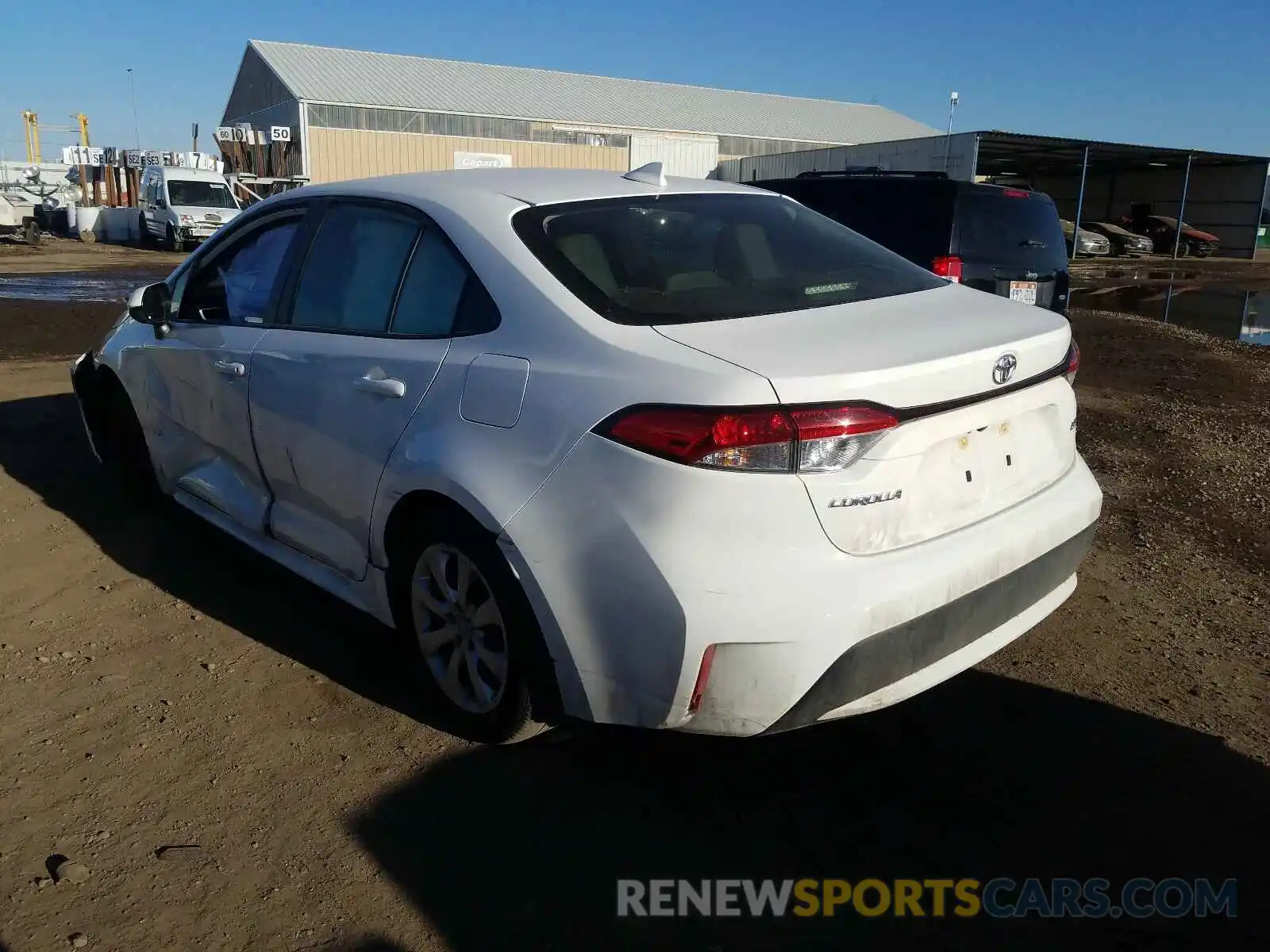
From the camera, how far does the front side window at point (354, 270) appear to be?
10.6 feet

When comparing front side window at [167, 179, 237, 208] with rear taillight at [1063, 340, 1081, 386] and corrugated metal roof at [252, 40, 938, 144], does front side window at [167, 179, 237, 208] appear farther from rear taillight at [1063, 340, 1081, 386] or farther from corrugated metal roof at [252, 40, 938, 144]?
rear taillight at [1063, 340, 1081, 386]

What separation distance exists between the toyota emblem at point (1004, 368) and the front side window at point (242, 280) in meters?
2.55

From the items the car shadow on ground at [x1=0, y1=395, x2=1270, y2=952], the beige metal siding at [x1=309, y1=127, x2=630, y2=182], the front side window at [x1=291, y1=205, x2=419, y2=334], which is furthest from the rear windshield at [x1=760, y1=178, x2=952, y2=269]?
the beige metal siding at [x1=309, y1=127, x2=630, y2=182]

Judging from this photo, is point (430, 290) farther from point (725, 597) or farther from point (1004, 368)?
point (1004, 368)

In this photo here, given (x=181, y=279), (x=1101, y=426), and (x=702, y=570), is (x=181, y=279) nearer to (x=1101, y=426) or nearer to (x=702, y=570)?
(x=702, y=570)

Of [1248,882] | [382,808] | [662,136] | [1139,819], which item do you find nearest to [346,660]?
[382,808]

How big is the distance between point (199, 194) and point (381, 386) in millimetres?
28352

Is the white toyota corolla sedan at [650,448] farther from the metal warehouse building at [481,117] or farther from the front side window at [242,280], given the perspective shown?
the metal warehouse building at [481,117]

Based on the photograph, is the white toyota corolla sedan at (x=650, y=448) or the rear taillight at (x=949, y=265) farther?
the rear taillight at (x=949, y=265)

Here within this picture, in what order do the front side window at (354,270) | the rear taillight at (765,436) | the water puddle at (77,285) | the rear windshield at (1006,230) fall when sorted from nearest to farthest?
1. the rear taillight at (765,436)
2. the front side window at (354,270)
3. the rear windshield at (1006,230)
4. the water puddle at (77,285)

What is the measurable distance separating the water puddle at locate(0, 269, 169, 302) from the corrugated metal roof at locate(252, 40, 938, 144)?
2368cm

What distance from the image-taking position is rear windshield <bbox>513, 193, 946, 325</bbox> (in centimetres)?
276

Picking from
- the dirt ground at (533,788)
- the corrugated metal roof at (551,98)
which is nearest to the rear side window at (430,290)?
the dirt ground at (533,788)

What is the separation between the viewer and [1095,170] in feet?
132
